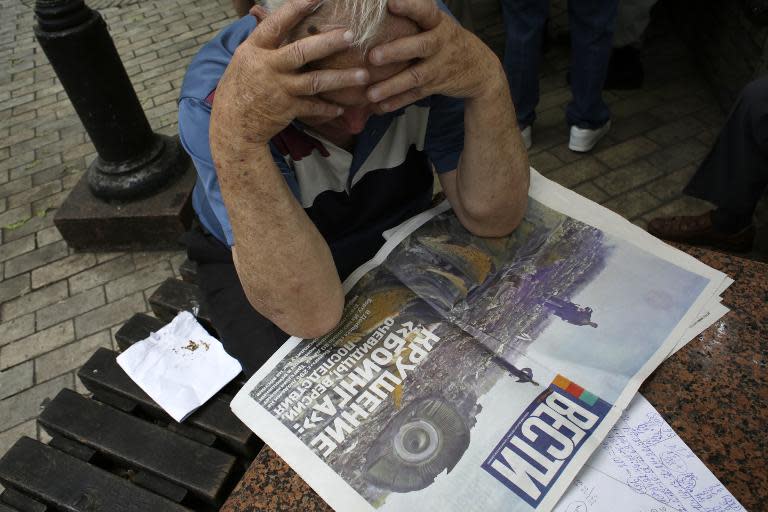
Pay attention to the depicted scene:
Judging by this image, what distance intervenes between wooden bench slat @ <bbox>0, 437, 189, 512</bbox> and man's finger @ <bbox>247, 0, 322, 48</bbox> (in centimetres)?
108

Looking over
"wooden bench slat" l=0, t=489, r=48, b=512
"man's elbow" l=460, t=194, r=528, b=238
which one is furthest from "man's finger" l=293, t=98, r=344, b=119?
"wooden bench slat" l=0, t=489, r=48, b=512

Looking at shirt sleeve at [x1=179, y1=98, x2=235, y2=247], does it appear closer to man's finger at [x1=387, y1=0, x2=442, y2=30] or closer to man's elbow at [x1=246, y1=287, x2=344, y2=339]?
man's elbow at [x1=246, y1=287, x2=344, y2=339]

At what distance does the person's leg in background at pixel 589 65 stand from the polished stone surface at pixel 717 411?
1.98 meters

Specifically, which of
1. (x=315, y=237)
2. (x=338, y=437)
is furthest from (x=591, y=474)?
(x=315, y=237)

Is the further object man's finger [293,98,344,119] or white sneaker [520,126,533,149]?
white sneaker [520,126,533,149]

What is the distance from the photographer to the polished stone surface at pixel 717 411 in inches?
39.3

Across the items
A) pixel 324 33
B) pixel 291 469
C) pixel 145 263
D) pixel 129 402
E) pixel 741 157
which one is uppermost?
pixel 324 33

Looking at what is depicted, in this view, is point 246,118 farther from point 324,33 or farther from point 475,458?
point 475,458

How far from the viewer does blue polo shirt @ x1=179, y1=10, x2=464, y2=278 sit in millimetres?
1351

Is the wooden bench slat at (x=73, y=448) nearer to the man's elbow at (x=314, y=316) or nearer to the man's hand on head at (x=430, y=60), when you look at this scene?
the man's elbow at (x=314, y=316)

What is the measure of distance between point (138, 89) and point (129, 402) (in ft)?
11.6

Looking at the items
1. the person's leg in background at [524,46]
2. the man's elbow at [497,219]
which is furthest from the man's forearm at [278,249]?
the person's leg in background at [524,46]

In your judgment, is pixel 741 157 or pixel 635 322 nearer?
pixel 635 322

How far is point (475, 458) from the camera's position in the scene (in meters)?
1.04
